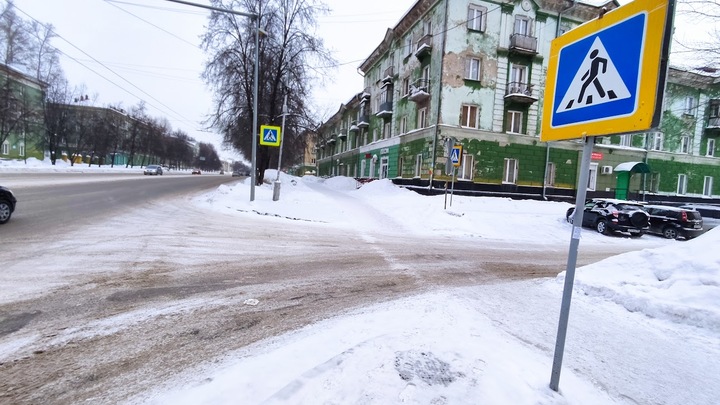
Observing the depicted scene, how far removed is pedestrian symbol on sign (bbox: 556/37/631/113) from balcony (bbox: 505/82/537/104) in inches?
901

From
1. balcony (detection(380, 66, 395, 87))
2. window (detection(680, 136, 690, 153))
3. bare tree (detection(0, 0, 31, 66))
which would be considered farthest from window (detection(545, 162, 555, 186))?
bare tree (detection(0, 0, 31, 66))

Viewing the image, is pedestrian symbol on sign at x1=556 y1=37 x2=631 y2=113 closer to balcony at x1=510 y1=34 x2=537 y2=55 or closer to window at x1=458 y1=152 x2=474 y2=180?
window at x1=458 y1=152 x2=474 y2=180

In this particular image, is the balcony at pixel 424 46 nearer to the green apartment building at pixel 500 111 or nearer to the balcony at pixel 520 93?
the green apartment building at pixel 500 111

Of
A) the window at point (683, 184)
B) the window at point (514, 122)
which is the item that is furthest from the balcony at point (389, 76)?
the window at point (683, 184)

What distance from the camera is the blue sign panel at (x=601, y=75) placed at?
7.10ft

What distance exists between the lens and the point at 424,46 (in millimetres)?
23656

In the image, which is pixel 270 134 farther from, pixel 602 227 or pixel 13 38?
pixel 13 38

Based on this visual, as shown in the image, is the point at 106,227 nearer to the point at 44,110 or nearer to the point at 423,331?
the point at 423,331

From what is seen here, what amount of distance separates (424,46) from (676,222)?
1780 centimetres

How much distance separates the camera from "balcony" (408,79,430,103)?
23.8 meters

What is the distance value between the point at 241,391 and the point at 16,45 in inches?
1978

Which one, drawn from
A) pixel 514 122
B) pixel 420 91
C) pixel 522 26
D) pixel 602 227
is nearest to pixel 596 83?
pixel 602 227

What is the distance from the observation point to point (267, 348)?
3061 mm

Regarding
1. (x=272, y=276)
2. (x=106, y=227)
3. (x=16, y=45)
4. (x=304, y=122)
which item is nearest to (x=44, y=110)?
(x=16, y=45)
